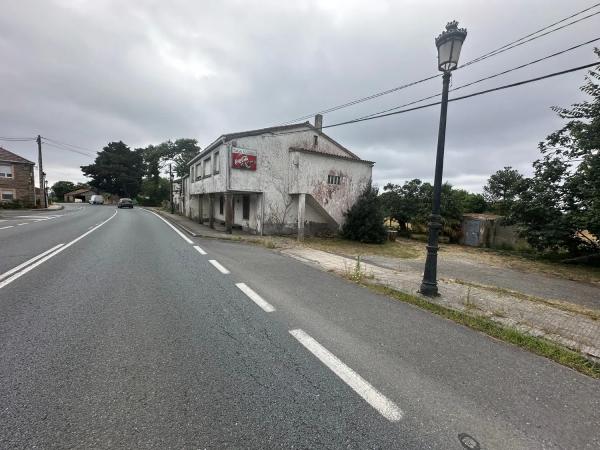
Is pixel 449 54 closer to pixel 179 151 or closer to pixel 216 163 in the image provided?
pixel 216 163

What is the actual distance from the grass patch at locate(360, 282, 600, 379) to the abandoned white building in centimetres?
1055

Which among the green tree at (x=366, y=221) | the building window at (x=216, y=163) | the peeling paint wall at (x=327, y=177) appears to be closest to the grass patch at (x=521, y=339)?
the green tree at (x=366, y=221)

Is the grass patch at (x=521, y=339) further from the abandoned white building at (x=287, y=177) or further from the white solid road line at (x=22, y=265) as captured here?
the abandoned white building at (x=287, y=177)

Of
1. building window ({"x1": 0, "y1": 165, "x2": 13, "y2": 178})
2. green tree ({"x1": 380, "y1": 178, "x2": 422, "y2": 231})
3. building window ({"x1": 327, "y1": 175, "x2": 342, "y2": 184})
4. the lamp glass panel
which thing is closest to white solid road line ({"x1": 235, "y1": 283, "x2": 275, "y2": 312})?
the lamp glass panel

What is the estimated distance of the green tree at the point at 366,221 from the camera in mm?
16281

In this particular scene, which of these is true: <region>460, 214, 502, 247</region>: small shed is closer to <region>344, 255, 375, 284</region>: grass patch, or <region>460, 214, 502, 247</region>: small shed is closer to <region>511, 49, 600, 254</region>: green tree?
<region>511, 49, 600, 254</region>: green tree

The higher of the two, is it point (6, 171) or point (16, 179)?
point (6, 171)

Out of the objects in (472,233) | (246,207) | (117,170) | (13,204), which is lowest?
(472,233)

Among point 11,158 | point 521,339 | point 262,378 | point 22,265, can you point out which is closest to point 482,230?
point 521,339

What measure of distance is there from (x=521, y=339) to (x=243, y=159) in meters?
13.4

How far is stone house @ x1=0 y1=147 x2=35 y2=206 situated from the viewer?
103ft

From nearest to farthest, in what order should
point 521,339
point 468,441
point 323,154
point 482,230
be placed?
point 468,441
point 521,339
point 323,154
point 482,230

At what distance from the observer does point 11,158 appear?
32188mm

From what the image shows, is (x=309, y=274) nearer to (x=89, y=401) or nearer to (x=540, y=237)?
(x=89, y=401)
